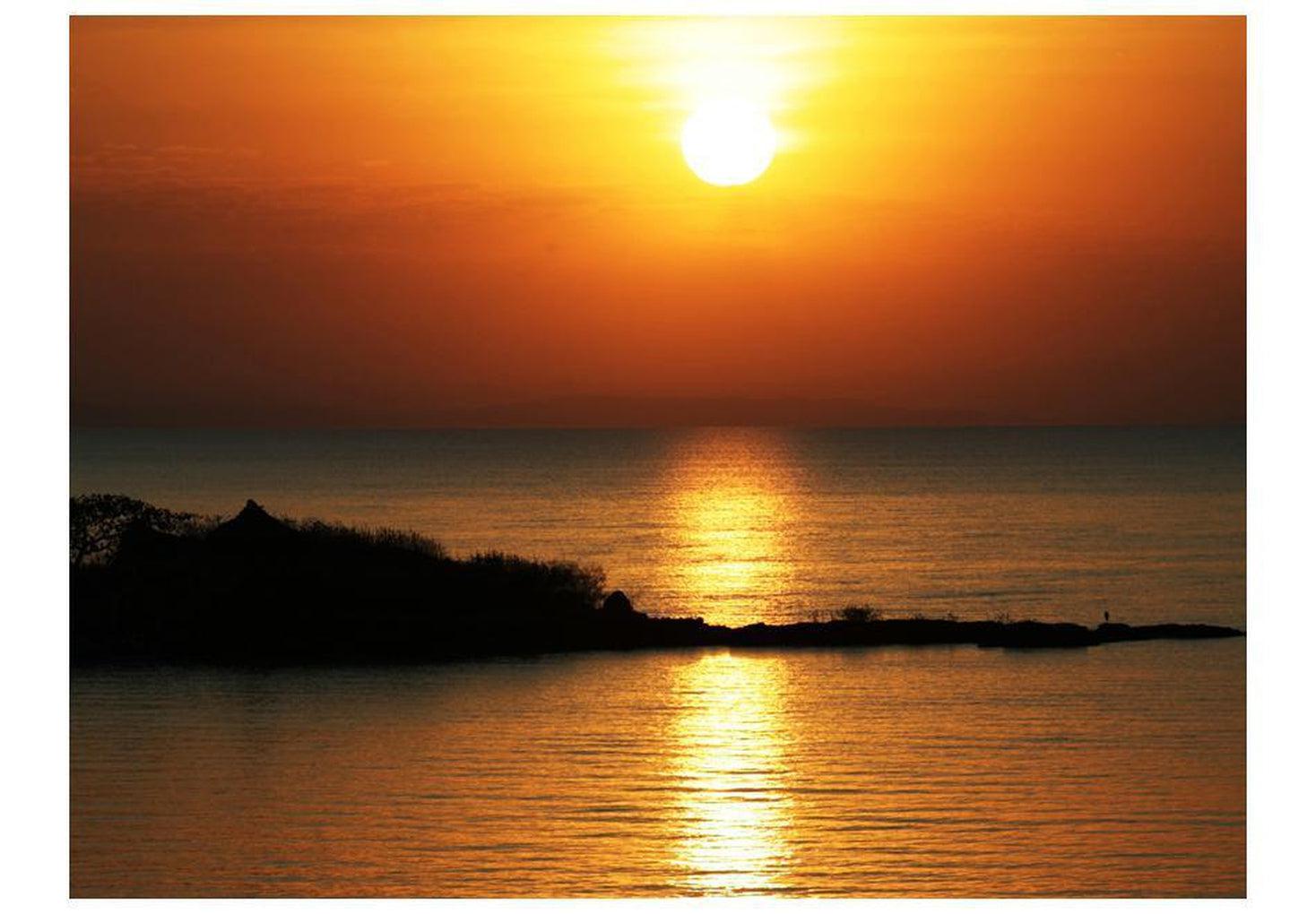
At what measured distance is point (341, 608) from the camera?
43.4m

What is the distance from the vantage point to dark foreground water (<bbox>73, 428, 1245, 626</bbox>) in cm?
6362

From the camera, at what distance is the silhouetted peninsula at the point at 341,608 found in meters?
41.3

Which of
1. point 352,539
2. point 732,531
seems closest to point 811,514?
point 732,531

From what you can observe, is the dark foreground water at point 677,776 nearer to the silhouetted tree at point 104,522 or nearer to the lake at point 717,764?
the lake at point 717,764

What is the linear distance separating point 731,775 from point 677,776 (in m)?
1.04

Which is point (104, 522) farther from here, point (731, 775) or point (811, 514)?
point (811, 514)

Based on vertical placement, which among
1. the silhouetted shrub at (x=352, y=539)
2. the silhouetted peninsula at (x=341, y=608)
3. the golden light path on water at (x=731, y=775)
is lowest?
the golden light path on water at (x=731, y=775)

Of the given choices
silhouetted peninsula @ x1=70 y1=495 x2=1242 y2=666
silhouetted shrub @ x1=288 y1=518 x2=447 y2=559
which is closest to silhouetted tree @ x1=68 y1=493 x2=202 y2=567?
silhouetted peninsula @ x1=70 y1=495 x2=1242 y2=666

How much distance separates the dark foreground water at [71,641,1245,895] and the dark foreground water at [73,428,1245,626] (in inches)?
605

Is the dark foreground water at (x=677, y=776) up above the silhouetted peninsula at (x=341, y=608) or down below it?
below

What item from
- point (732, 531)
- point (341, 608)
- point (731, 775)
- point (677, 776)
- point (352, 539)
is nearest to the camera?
point (677, 776)

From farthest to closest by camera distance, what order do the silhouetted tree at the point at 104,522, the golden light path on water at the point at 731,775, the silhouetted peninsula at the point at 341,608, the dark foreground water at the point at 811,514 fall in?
1. the dark foreground water at the point at 811,514
2. the silhouetted tree at the point at 104,522
3. the silhouetted peninsula at the point at 341,608
4. the golden light path on water at the point at 731,775

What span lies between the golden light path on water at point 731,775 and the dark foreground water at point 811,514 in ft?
47.1

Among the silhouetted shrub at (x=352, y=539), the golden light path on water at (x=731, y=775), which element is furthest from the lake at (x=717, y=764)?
the silhouetted shrub at (x=352, y=539)
